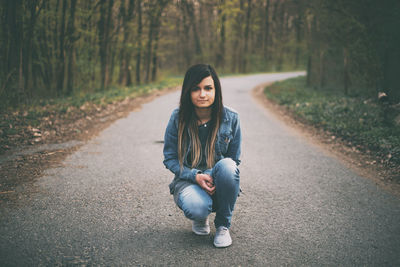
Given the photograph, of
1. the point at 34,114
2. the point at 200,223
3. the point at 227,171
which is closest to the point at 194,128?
the point at 227,171

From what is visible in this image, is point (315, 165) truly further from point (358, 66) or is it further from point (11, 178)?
point (358, 66)

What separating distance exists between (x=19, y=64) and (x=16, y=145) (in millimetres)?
5316

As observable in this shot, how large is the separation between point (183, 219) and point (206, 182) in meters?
Result: 0.83

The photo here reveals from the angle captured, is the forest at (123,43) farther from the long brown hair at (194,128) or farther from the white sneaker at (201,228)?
the white sneaker at (201,228)

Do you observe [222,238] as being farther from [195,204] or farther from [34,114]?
[34,114]

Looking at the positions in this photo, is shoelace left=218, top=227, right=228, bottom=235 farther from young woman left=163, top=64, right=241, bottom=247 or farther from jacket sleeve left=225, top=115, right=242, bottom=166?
jacket sleeve left=225, top=115, right=242, bottom=166

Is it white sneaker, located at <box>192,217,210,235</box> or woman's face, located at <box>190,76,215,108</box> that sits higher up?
woman's face, located at <box>190,76,215,108</box>

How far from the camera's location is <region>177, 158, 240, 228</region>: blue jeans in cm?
252

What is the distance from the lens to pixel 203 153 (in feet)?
9.37

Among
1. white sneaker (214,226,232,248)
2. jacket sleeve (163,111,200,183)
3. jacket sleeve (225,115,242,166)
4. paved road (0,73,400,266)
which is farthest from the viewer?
jacket sleeve (225,115,242,166)

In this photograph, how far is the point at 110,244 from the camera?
104 inches

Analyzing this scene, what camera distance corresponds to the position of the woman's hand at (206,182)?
255cm

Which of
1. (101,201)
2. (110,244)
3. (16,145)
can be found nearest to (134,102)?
(16,145)

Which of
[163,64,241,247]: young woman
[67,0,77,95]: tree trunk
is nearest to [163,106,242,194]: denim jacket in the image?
[163,64,241,247]: young woman
